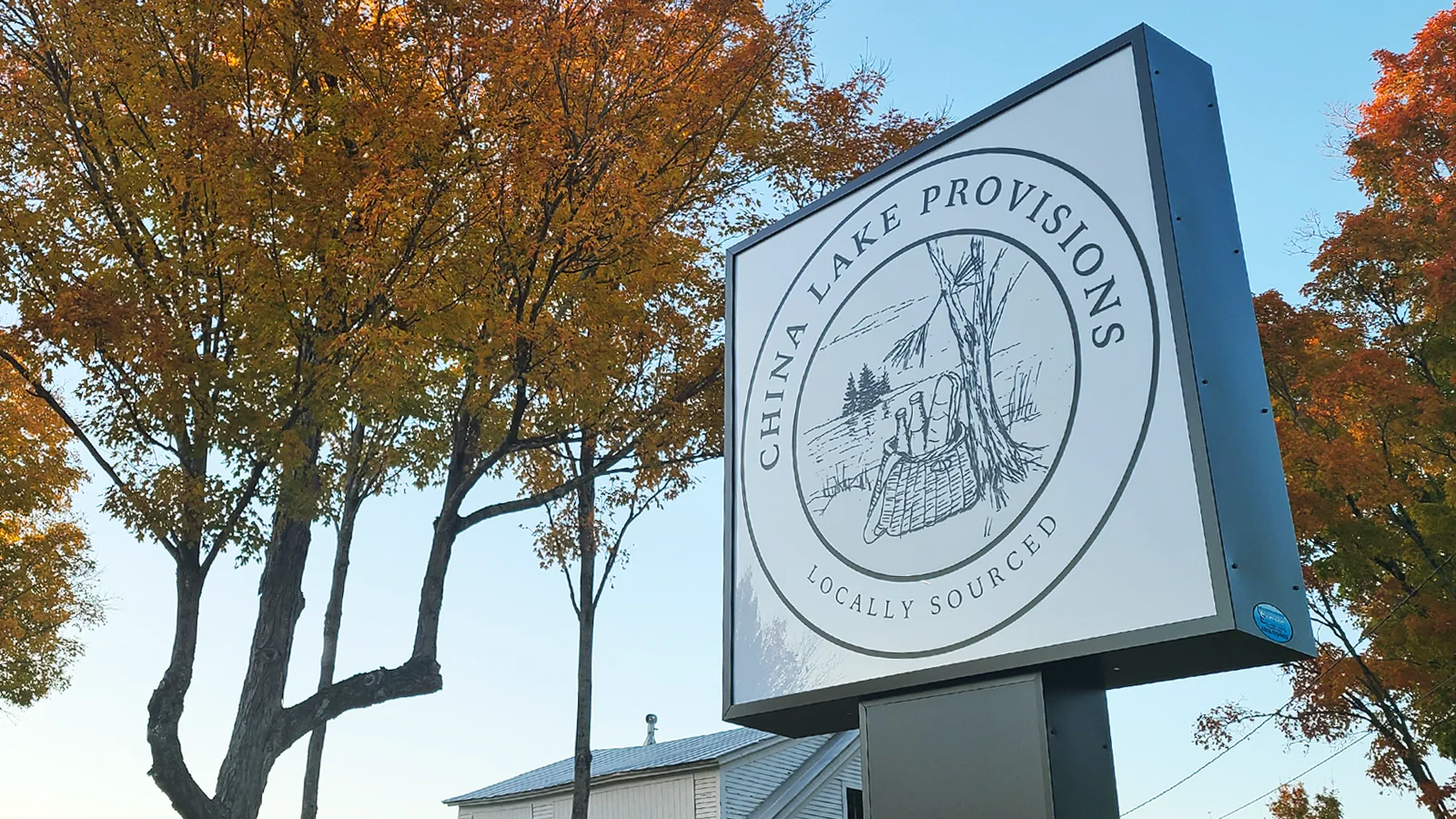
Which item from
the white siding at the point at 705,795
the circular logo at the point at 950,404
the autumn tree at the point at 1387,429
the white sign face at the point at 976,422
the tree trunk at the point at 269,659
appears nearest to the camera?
the white sign face at the point at 976,422

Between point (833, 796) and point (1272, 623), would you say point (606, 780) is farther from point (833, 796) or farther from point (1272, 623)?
point (1272, 623)

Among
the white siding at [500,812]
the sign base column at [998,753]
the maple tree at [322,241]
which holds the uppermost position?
the maple tree at [322,241]

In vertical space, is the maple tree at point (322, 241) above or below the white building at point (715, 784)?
above

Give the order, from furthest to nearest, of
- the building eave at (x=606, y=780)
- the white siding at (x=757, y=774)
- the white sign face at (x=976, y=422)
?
the building eave at (x=606, y=780)
the white siding at (x=757, y=774)
the white sign face at (x=976, y=422)

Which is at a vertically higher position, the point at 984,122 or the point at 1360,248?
the point at 1360,248

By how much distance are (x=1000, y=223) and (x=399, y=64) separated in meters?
6.23

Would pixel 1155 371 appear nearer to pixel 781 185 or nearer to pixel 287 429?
pixel 287 429

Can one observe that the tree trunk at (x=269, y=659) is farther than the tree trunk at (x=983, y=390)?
Yes

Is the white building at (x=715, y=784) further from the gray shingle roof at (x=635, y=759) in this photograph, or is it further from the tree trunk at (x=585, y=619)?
the tree trunk at (x=585, y=619)

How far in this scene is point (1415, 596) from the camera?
1044 centimetres

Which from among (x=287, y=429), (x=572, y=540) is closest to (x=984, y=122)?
(x=287, y=429)

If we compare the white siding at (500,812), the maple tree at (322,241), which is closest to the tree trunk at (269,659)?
the maple tree at (322,241)

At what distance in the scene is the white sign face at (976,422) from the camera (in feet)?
12.7

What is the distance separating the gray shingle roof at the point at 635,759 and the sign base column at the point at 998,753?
12424mm
